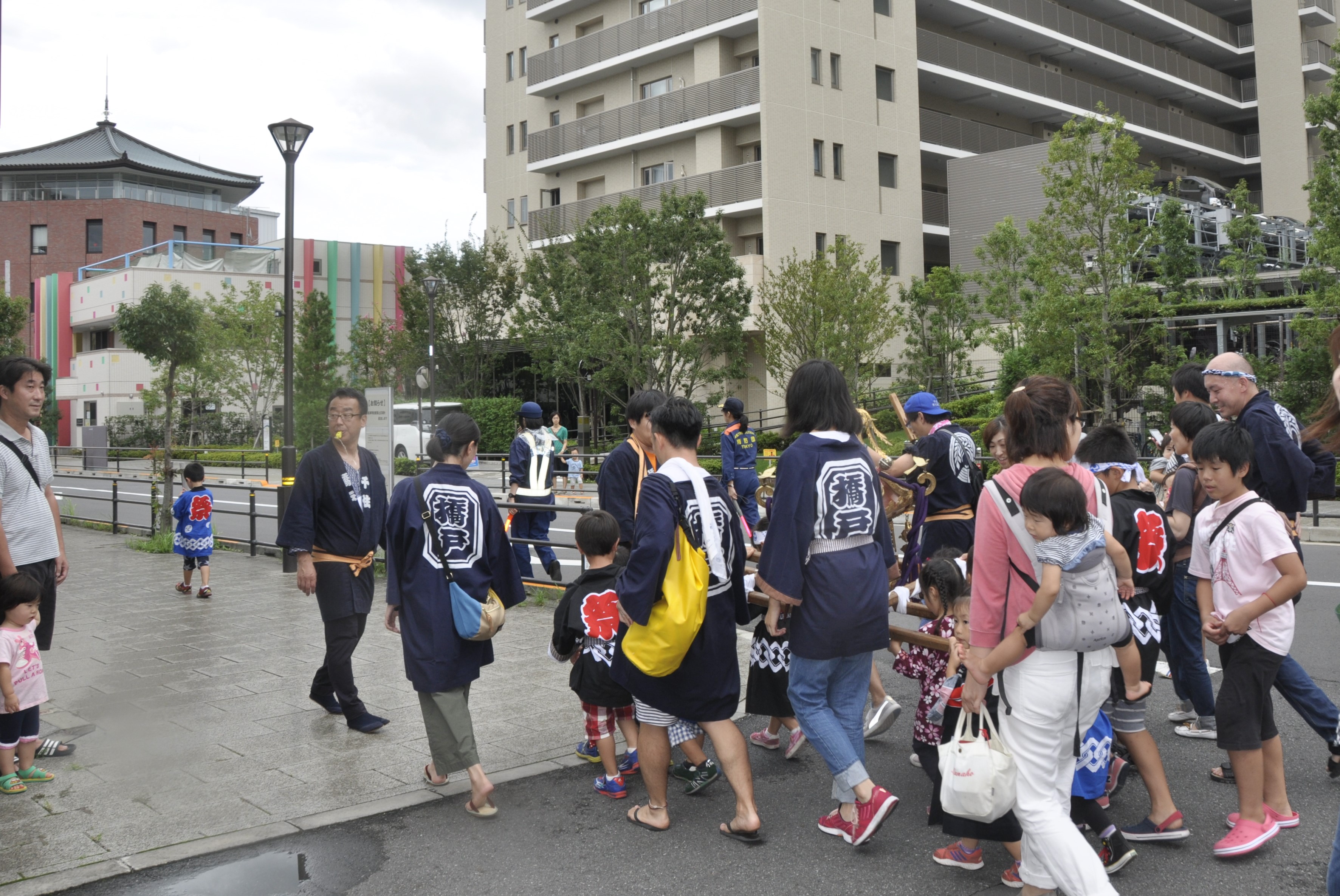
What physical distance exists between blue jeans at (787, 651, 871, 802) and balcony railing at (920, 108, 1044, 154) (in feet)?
120

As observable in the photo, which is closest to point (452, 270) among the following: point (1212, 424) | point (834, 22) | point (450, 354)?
point (450, 354)

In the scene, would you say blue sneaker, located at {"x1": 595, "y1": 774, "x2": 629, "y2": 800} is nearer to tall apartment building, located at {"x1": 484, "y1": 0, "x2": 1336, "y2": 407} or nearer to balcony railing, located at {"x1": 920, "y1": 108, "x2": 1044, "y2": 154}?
tall apartment building, located at {"x1": 484, "y1": 0, "x2": 1336, "y2": 407}

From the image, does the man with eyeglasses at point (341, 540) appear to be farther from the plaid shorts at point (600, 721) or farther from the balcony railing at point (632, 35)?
the balcony railing at point (632, 35)

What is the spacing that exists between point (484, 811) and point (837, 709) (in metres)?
1.67

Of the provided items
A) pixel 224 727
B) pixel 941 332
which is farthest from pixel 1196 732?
pixel 941 332

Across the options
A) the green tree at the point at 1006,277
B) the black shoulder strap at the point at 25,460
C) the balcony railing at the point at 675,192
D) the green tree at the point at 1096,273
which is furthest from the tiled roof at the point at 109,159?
the black shoulder strap at the point at 25,460

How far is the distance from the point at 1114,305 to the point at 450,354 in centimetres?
2554

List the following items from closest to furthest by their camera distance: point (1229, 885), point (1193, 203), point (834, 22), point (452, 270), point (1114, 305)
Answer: point (1229, 885)
point (1114, 305)
point (1193, 203)
point (834, 22)
point (452, 270)

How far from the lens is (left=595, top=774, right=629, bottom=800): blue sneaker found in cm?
493

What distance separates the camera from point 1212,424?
4164mm

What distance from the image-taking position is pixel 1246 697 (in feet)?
13.3

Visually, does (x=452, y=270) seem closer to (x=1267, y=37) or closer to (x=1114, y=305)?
(x=1114, y=305)

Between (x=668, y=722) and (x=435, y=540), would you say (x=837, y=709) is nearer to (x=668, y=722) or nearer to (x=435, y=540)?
(x=668, y=722)

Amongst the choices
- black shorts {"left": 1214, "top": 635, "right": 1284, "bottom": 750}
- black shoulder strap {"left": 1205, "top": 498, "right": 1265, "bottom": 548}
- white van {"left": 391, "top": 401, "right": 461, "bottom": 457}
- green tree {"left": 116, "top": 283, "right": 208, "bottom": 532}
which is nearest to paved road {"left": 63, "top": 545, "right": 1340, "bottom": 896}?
black shorts {"left": 1214, "top": 635, "right": 1284, "bottom": 750}
